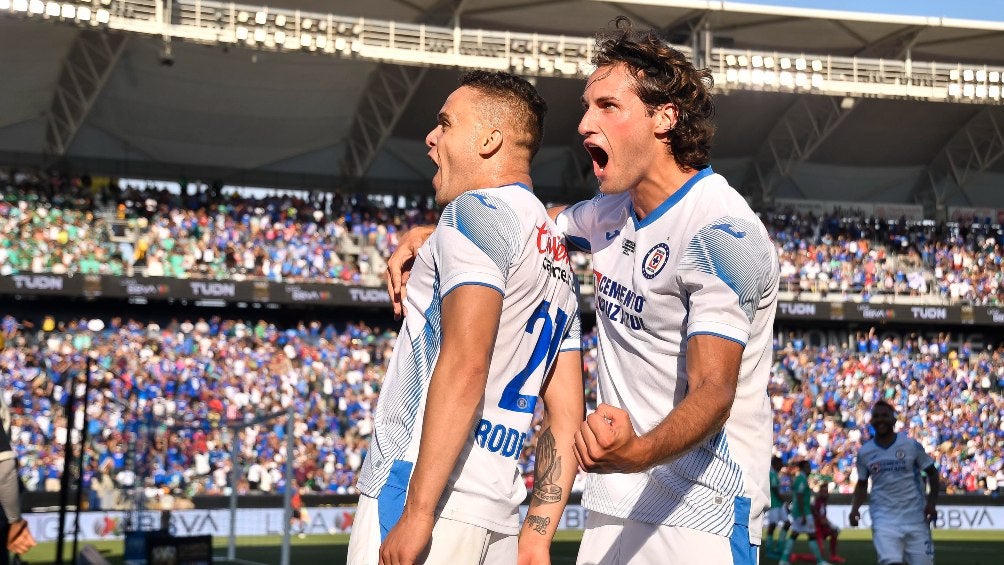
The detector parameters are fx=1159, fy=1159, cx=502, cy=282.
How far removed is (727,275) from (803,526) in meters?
18.6

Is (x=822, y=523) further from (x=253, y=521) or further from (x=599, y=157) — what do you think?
(x=599, y=157)

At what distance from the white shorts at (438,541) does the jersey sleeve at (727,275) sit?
3.37 feet

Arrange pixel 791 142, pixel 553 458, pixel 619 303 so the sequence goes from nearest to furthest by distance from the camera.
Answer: pixel 619 303 → pixel 553 458 → pixel 791 142

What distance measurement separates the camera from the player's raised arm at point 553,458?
4211 mm

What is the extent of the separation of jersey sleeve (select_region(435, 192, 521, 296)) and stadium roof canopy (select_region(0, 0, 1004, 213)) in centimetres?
2790

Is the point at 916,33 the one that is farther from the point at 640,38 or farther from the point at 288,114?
the point at 640,38

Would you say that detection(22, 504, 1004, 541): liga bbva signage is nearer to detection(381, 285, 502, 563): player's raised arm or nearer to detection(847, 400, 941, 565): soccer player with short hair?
detection(847, 400, 941, 565): soccer player with short hair

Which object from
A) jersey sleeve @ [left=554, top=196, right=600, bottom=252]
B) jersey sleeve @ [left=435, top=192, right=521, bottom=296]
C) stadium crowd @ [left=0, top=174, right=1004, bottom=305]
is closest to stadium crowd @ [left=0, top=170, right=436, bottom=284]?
stadium crowd @ [left=0, top=174, right=1004, bottom=305]

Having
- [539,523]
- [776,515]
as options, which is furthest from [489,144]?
[776,515]

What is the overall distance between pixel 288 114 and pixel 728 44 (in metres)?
14.1

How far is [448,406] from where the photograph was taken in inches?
140

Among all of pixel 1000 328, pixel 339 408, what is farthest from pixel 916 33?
pixel 339 408

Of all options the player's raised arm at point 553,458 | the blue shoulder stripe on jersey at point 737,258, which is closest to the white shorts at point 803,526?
the player's raised arm at point 553,458

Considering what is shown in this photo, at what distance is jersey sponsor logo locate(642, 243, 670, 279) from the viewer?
3.83 m
